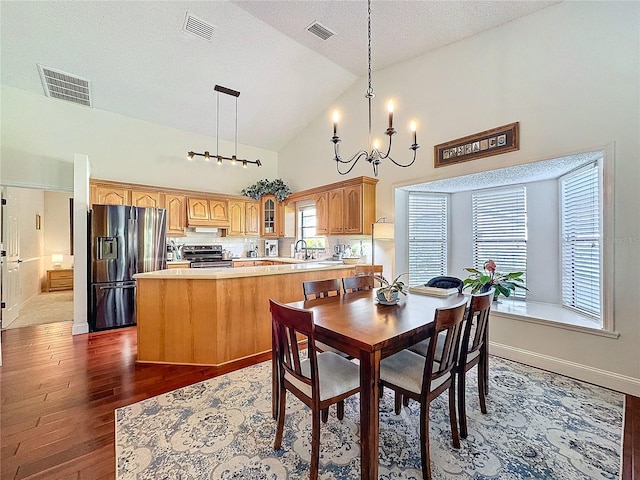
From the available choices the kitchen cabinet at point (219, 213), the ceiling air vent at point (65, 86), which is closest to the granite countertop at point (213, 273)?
the kitchen cabinet at point (219, 213)

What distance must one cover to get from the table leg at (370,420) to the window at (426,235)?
125 inches

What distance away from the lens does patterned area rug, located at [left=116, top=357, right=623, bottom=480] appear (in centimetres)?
161

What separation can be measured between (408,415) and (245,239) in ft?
17.3

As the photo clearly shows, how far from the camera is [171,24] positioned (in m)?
3.54

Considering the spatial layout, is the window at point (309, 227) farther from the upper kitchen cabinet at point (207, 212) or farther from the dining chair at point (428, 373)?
the dining chair at point (428, 373)

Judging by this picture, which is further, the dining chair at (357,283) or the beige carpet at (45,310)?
the beige carpet at (45,310)

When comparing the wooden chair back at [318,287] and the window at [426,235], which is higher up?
the window at [426,235]

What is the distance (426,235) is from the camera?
4449 millimetres

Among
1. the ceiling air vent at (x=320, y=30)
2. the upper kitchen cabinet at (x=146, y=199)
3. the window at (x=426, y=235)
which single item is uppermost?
the ceiling air vent at (x=320, y=30)

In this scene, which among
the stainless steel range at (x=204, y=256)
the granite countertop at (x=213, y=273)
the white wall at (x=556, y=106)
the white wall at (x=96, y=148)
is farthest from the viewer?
the stainless steel range at (x=204, y=256)

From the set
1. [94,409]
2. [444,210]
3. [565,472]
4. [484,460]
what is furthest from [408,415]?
[444,210]

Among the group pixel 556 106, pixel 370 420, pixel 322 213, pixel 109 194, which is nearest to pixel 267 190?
pixel 322 213

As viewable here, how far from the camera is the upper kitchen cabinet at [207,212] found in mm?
5517

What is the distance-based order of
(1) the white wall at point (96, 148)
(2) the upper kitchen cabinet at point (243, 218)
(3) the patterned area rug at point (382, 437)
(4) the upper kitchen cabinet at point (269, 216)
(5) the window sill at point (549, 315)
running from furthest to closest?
(4) the upper kitchen cabinet at point (269, 216) < (2) the upper kitchen cabinet at point (243, 218) < (1) the white wall at point (96, 148) < (5) the window sill at point (549, 315) < (3) the patterned area rug at point (382, 437)
